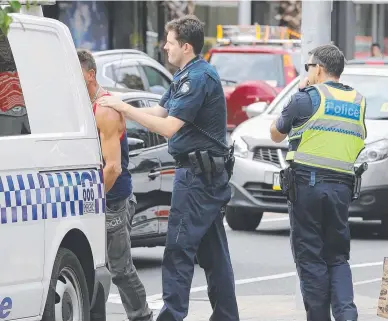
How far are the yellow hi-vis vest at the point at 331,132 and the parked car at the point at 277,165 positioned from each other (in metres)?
5.82

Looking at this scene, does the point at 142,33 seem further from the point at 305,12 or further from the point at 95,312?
the point at 95,312

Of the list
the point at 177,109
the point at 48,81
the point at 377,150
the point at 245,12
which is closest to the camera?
the point at 48,81

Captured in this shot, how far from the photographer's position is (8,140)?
6.42m

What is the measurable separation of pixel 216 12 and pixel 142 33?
365 cm

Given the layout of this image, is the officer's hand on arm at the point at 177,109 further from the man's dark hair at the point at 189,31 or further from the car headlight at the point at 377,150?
the car headlight at the point at 377,150

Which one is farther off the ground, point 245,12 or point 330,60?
point 330,60

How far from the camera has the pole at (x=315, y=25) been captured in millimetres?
9508

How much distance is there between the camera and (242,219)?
15.0m

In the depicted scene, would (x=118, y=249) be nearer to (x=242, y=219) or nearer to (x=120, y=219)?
(x=120, y=219)

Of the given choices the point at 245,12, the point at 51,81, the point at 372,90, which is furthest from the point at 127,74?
the point at 245,12

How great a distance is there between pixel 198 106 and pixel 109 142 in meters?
0.56

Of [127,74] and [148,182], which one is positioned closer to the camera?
[148,182]

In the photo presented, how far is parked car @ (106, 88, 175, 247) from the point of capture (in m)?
11.4

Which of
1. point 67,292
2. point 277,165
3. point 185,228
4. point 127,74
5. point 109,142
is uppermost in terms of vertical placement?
point 109,142
